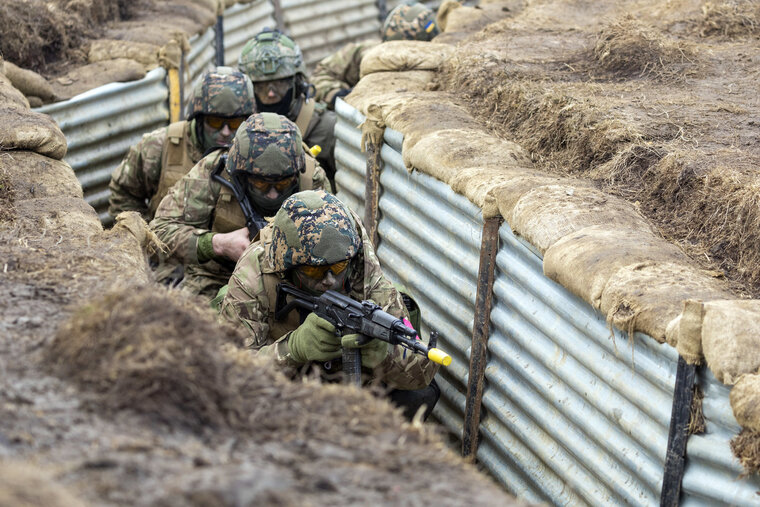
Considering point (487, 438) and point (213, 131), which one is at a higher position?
point (213, 131)

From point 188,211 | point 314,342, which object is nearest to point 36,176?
point 188,211

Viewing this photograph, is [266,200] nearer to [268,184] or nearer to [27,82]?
[268,184]

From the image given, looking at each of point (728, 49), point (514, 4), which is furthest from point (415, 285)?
point (514, 4)

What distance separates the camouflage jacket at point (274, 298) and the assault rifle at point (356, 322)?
184 mm

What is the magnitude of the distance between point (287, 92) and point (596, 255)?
13.7ft

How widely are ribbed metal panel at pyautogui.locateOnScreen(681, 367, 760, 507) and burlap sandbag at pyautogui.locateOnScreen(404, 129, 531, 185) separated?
208 cm

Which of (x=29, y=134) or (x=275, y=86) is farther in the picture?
(x=275, y=86)

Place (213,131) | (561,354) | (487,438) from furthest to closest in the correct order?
1. (213,131)
2. (487,438)
3. (561,354)

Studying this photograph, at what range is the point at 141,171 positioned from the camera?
6.86 metres

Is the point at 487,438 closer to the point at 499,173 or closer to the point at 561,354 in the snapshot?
the point at 561,354

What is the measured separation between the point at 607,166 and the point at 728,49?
2.63 m

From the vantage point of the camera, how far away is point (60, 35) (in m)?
7.79

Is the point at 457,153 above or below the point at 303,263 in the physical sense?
above

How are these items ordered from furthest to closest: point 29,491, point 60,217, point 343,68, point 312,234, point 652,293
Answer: point 343,68 < point 60,217 < point 312,234 < point 652,293 < point 29,491
